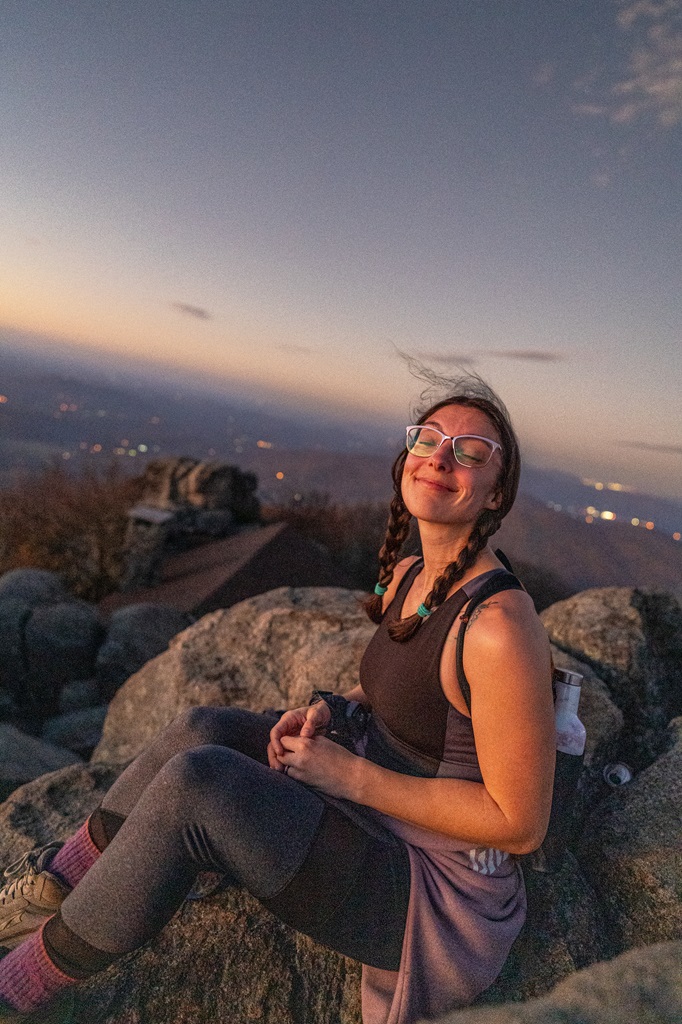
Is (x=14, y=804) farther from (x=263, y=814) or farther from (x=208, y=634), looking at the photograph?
(x=263, y=814)

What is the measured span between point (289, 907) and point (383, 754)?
52cm

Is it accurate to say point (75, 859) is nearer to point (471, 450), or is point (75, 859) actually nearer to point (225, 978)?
point (225, 978)

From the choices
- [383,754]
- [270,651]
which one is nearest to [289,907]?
[383,754]

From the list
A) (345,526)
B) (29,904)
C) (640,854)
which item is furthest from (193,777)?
(345,526)

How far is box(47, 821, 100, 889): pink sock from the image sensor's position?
200 centimetres

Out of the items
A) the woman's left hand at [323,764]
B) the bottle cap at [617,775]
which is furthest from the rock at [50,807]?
the bottle cap at [617,775]

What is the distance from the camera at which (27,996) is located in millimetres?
1677

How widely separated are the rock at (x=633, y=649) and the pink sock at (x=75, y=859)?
222cm

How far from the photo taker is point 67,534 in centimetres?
911

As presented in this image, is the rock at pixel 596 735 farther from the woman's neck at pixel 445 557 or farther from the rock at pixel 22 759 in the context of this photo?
the rock at pixel 22 759

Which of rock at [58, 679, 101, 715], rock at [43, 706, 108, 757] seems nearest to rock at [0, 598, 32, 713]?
rock at [58, 679, 101, 715]

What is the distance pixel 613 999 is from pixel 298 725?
115 centimetres

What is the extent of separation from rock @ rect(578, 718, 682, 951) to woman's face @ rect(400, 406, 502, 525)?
1.25m

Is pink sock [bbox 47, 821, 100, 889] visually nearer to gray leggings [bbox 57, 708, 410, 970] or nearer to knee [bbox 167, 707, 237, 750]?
gray leggings [bbox 57, 708, 410, 970]
